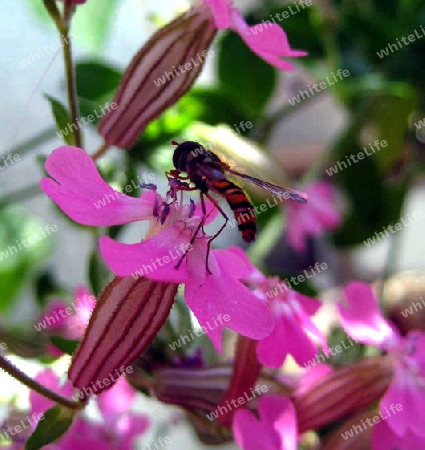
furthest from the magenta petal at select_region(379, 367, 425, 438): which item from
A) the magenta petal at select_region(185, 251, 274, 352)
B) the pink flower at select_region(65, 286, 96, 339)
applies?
the pink flower at select_region(65, 286, 96, 339)

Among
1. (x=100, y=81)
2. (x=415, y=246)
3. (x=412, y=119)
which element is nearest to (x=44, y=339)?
(x=100, y=81)

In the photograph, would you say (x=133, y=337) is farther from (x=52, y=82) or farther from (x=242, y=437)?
(x=52, y=82)

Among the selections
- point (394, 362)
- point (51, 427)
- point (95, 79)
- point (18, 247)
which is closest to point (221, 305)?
point (51, 427)

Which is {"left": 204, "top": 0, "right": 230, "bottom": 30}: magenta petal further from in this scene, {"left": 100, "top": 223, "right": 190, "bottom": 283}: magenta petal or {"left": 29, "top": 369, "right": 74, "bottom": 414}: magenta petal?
{"left": 29, "top": 369, "right": 74, "bottom": 414}: magenta petal

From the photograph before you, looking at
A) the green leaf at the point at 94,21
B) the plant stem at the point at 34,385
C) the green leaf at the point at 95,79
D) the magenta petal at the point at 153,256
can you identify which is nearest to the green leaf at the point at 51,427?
the plant stem at the point at 34,385

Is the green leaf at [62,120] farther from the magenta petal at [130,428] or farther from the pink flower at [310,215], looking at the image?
the pink flower at [310,215]

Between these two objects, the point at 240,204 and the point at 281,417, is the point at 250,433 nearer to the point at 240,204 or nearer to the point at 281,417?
the point at 281,417
